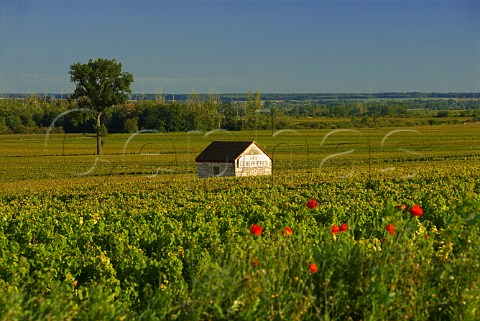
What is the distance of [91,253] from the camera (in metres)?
11.0

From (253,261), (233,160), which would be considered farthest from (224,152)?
(253,261)

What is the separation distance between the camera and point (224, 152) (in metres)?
41.9

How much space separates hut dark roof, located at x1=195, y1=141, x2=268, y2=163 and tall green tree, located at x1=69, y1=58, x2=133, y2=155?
3380 cm

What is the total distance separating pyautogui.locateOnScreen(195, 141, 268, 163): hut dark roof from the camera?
135 feet

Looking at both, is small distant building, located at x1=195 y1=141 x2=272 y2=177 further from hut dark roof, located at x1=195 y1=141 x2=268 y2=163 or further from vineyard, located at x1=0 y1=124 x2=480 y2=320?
vineyard, located at x1=0 y1=124 x2=480 y2=320

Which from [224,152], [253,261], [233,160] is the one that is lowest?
[233,160]

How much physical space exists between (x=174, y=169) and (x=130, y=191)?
2652cm

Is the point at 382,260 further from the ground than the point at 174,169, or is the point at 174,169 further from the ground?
the point at 382,260

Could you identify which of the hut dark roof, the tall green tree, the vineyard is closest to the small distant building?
the hut dark roof

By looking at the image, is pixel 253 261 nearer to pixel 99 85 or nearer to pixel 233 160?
pixel 233 160

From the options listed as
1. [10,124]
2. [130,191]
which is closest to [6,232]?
[130,191]

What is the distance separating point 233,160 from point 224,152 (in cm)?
139

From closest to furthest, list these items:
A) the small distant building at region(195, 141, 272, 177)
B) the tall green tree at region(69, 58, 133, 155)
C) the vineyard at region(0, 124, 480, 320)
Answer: the vineyard at region(0, 124, 480, 320)
the small distant building at region(195, 141, 272, 177)
the tall green tree at region(69, 58, 133, 155)

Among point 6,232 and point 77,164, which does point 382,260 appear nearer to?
point 6,232
